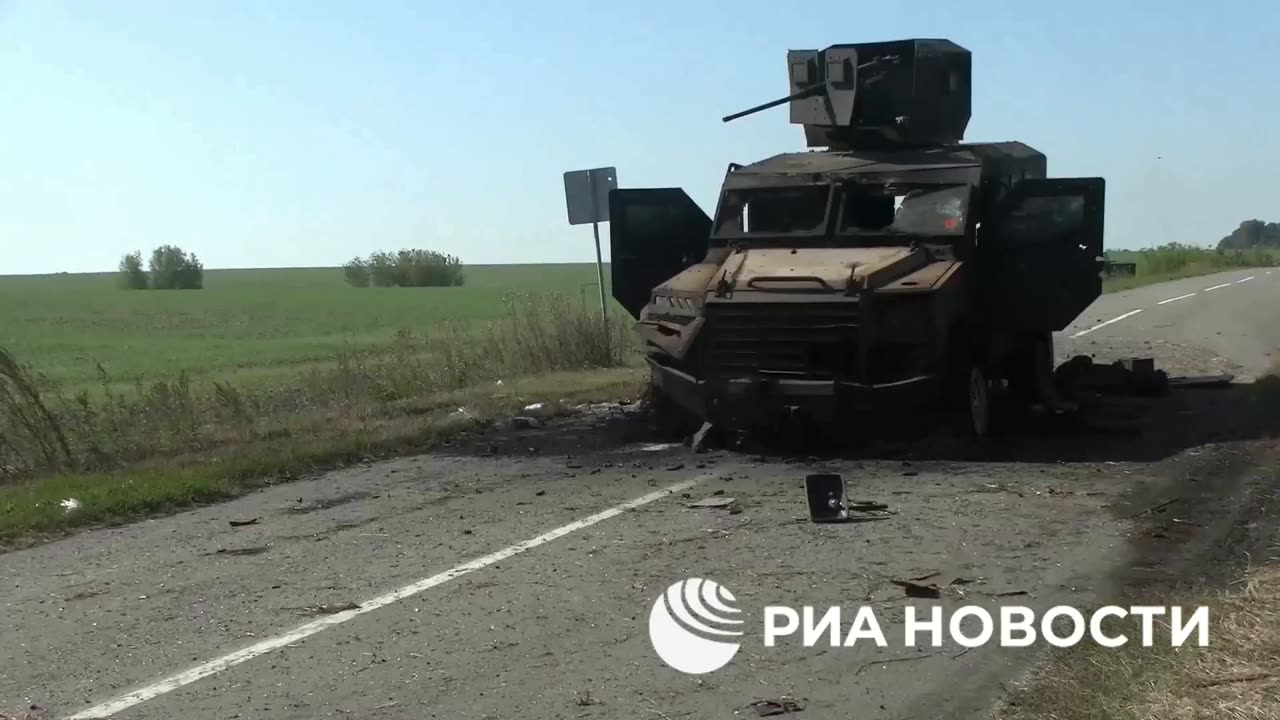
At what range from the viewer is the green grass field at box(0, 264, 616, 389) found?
31875mm

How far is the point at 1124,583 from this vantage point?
7008 millimetres

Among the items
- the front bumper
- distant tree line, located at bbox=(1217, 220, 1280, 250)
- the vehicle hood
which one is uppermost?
the vehicle hood

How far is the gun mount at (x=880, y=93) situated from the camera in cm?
1405

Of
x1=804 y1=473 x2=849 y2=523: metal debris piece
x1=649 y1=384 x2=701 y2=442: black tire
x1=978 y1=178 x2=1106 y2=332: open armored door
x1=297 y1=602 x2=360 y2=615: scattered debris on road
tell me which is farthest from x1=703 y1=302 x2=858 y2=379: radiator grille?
x1=297 y1=602 x2=360 y2=615: scattered debris on road

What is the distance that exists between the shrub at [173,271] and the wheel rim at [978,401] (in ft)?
298

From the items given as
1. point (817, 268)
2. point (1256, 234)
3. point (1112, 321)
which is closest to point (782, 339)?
point (817, 268)

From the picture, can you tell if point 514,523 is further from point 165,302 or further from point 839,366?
point 165,302

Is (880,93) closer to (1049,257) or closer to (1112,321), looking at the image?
(1049,257)

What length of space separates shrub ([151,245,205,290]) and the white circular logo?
94.9m

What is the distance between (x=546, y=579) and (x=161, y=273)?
95857 millimetres

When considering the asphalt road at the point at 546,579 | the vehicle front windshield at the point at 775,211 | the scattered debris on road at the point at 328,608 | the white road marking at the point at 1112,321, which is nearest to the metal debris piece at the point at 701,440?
the asphalt road at the point at 546,579

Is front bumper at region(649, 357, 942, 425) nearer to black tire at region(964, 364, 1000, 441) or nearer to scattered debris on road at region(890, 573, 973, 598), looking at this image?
black tire at region(964, 364, 1000, 441)

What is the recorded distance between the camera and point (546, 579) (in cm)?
736

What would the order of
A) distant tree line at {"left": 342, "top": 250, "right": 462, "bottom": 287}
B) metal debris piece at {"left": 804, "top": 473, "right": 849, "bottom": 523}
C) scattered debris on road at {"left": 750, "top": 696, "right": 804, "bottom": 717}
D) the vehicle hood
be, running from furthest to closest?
distant tree line at {"left": 342, "top": 250, "right": 462, "bottom": 287}
the vehicle hood
metal debris piece at {"left": 804, "top": 473, "right": 849, "bottom": 523}
scattered debris on road at {"left": 750, "top": 696, "right": 804, "bottom": 717}
